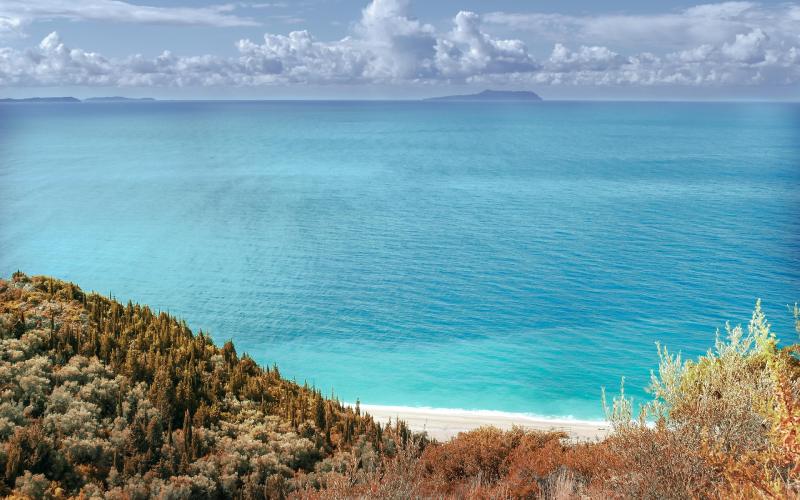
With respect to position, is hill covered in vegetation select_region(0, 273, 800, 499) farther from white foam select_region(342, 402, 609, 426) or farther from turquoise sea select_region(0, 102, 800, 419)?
turquoise sea select_region(0, 102, 800, 419)

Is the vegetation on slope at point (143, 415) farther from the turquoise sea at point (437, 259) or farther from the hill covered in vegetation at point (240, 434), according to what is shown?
the turquoise sea at point (437, 259)

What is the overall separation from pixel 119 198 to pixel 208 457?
7731 cm

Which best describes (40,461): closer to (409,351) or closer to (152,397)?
(152,397)

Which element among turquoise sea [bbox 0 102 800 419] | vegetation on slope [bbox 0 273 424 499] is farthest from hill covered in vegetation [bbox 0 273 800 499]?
turquoise sea [bbox 0 102 800 419]

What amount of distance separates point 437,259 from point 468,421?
27791 mm

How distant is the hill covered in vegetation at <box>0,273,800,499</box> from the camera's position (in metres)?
12.7

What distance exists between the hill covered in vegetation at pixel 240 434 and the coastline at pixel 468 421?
677cm

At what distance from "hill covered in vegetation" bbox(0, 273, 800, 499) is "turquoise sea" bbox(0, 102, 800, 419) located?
14.9m

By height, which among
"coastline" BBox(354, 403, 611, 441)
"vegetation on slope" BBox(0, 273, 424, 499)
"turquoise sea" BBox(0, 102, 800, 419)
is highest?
"turquoise sea" BBox(0, 102, 800, 419)

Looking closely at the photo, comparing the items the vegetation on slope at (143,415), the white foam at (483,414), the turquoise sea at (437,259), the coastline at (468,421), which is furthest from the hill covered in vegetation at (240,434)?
the turquoise sea at (437,259)

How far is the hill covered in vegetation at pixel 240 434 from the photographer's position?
1274cm

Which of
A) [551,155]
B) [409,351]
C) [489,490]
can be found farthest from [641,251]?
[551,155]

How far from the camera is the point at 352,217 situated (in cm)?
7194

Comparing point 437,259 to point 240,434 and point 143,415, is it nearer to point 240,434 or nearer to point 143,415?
point 240,434
